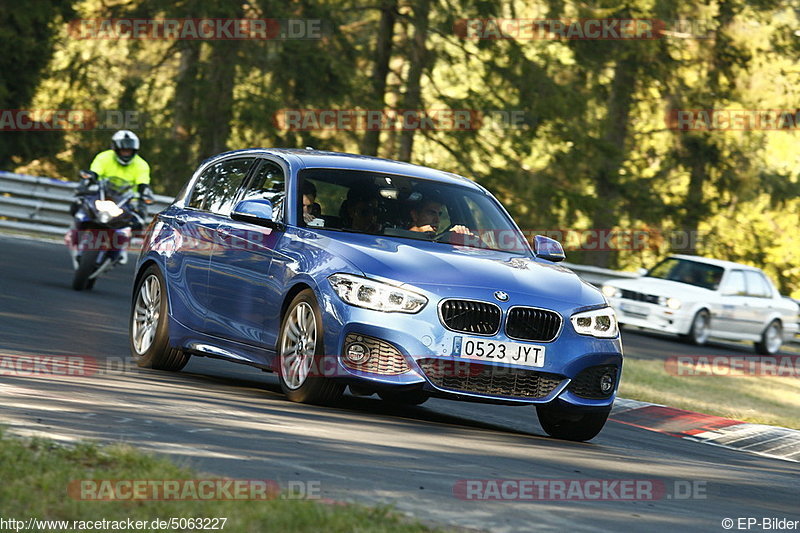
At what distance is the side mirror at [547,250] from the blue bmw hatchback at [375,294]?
1cm

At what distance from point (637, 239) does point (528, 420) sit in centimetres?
3204

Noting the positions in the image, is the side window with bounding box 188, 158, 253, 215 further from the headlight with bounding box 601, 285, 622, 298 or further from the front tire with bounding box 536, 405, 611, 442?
the headlight with bounding box 601, 285, 622, 298

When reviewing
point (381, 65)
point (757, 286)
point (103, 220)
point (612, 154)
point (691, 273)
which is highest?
point (381, 65)

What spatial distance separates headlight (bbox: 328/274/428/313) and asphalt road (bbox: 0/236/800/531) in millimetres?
722

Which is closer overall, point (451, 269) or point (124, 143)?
point (451, 269)

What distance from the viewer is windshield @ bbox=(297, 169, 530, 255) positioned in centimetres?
1048

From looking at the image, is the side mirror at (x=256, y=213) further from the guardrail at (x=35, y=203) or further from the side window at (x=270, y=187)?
the guardrail at (x=35, y=203)

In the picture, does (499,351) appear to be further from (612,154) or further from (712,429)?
(612,154)

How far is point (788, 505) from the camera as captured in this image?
8.30 m

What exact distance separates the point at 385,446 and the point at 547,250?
3075 mm

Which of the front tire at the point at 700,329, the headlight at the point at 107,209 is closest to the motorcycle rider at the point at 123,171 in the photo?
the headlight at the point at 107,209

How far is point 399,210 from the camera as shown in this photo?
1066 cm

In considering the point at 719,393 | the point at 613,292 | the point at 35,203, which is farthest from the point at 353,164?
the point at 35,203

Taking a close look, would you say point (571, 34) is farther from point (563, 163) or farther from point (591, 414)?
point (591, 414)
